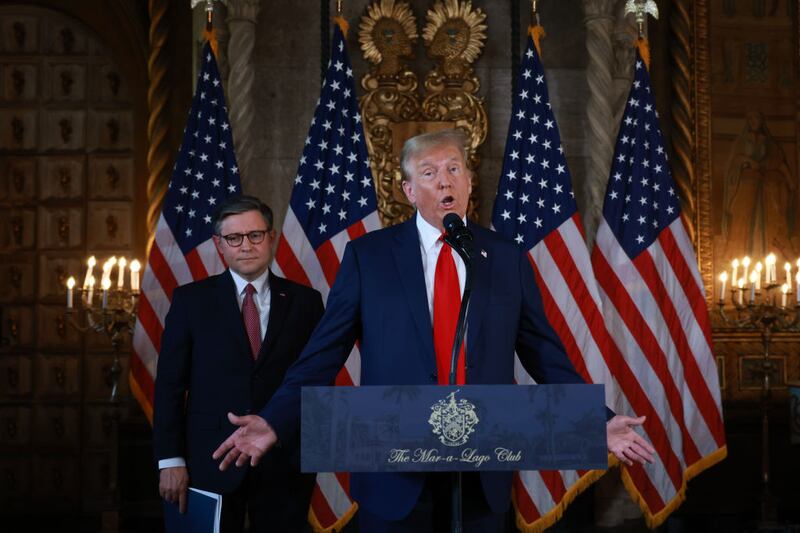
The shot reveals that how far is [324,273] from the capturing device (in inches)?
231

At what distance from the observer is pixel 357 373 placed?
19.1 feet

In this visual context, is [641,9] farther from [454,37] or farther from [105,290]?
[105,290]

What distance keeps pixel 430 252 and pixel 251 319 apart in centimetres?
109

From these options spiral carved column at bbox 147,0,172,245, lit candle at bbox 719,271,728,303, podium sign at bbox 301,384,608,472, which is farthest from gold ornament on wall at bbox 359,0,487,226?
podium sign at bbox 301,384,608,472

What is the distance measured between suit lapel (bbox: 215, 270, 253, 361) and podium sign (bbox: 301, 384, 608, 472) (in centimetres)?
152

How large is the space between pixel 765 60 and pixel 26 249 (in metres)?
6.22

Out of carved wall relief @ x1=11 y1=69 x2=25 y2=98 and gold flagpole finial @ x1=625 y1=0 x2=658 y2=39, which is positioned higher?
gold flagpole finial @ x1=625 y1=0 x2=658 y2=39

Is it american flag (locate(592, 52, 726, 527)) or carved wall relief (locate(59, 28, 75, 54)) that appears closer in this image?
american flag (locate(592, 52, 726, 527))

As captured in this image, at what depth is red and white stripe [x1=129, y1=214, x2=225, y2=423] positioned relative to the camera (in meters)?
5.88

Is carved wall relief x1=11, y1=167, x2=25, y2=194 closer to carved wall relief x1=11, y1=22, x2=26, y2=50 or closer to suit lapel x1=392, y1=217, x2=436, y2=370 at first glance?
carved wall relief x1=11, y1=22, x2=26, y2=50

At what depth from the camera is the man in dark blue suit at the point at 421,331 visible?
2.93 meters

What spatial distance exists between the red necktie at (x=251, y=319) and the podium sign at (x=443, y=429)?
158 centimetres

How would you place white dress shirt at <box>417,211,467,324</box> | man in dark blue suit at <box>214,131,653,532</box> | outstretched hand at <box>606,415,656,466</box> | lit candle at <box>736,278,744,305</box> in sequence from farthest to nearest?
1. lit candle at <box>736,278,744,305</box>
2. white dress shirt at <box>417,211,467,324</box>
3. man in dark blue suit at <box>214,131,653,532</box>
4. outstretched hand at <box>606,415,656,466</box>

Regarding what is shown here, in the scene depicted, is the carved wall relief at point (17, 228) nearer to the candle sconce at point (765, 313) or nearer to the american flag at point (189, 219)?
the american flag at point (189, 219)
